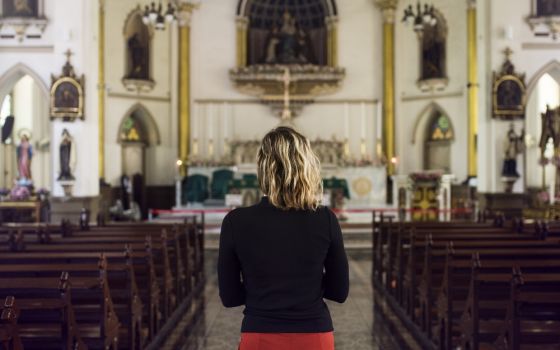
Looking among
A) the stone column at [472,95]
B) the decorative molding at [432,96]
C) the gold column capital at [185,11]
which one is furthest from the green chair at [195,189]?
the stone column at [472,95]

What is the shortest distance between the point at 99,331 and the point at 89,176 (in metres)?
10.1

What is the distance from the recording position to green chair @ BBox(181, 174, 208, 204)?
65.2 ft

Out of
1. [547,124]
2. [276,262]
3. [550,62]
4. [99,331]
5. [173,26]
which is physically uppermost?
[173,26]

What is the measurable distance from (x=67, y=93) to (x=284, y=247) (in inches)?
501

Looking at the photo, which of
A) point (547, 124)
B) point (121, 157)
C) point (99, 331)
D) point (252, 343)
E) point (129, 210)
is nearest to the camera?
point (252, 343)

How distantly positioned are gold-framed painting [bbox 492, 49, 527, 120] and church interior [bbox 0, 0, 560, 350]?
46mm

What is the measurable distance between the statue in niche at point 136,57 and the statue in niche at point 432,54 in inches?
349

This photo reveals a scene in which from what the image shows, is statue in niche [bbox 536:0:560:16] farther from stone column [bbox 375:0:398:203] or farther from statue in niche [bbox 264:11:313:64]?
statue in niche [bbox 264:11:313:64]

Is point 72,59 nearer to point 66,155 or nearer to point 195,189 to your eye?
point 66,155

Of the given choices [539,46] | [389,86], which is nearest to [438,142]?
[389,86]

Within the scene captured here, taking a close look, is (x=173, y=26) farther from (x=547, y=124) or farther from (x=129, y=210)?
(x=547, y=124)

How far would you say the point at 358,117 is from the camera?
71.5ft

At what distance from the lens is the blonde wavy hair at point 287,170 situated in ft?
8.30

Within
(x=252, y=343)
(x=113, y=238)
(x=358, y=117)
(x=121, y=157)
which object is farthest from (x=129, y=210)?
(x=252, y=343)
